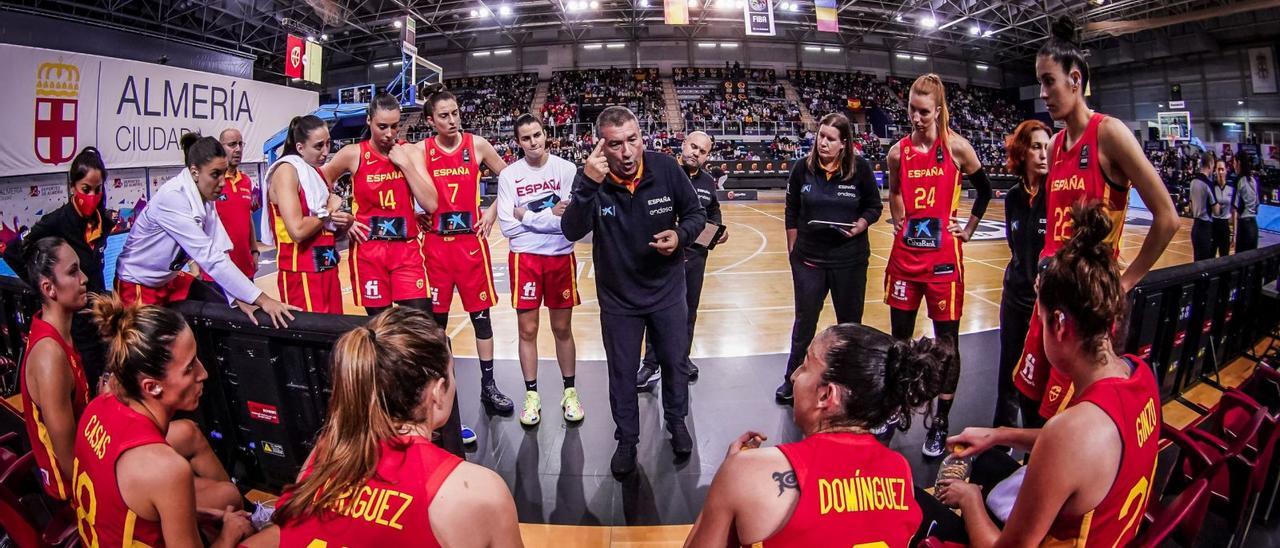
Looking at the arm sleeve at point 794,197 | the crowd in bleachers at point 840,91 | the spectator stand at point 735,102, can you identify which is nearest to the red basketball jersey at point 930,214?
the arm sleeve at point 794,197

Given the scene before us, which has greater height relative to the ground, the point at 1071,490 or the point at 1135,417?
the point at 1135,417

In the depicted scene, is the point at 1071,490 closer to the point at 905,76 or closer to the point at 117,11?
the point at 117,11

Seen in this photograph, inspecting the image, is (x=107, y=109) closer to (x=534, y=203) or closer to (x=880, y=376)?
(x=534, y=203)

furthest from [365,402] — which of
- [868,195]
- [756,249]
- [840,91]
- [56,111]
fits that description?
[840,91]

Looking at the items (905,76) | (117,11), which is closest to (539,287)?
(117,11)

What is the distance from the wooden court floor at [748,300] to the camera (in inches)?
227

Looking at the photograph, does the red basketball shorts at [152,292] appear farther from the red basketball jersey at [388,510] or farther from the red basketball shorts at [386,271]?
the red basketball jersey at [388,510]

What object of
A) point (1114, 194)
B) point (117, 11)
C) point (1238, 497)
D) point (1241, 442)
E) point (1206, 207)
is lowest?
point (1238, 497)

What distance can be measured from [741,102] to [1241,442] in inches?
1118

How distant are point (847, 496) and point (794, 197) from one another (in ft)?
9.93

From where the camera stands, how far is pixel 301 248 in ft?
12.8

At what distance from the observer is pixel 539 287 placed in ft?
13.1

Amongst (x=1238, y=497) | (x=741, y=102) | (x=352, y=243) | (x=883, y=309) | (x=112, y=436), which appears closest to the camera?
(x=112, y=436)

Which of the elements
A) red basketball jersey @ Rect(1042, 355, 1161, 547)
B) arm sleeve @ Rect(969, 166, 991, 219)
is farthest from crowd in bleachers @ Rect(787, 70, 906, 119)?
red basketball jersey @ Rect(1042, 355, 1161, 547)
